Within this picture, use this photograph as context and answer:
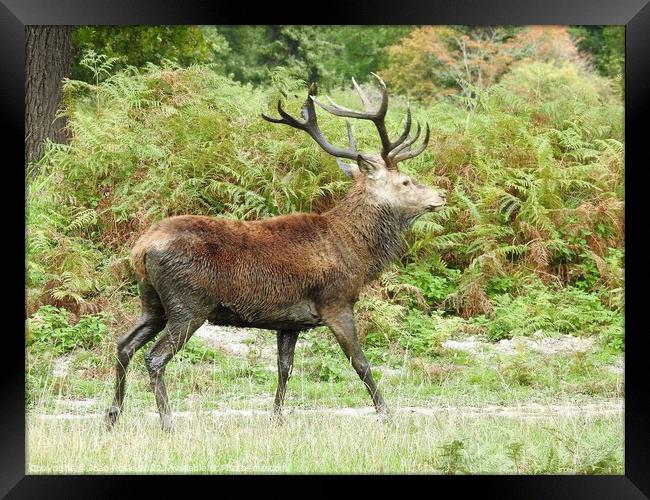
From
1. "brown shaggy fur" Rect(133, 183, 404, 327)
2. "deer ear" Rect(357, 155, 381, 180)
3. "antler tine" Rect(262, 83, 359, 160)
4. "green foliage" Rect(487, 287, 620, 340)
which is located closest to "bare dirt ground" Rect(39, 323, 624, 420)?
"green foliage" Rect(487, 287, 620, 340)

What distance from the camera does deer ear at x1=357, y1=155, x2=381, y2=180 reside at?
323 inches

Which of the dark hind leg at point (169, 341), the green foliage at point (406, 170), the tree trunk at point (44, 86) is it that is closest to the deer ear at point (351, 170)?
the dark hind leg at point (169, 341)

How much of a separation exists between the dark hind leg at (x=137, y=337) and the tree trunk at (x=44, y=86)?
5610mm

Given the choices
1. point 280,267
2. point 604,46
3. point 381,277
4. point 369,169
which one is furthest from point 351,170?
point 604,46

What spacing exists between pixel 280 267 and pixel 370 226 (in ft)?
3.23

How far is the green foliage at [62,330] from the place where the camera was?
33.5 feet

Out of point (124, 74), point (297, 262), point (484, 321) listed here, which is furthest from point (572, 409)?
point (124, 74)

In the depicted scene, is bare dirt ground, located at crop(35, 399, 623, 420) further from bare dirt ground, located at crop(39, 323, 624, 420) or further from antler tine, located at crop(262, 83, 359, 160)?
antler tine, located at crop(262, 83, 359, 160)

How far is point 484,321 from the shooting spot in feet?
36.6

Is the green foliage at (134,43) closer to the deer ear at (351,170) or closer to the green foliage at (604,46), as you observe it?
the deer ear at (351,170)

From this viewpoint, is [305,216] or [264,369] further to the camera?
[264,369]

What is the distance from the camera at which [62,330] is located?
34.1 ft

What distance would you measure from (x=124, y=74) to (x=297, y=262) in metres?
6.77
